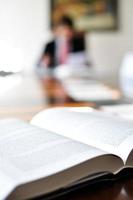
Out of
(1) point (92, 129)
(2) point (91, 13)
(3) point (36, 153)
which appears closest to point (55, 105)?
(1) point (92, 129)

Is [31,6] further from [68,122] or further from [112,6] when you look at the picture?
[68,122]

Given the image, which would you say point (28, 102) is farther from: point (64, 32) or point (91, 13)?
point (91, 13)

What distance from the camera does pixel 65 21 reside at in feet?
13.1

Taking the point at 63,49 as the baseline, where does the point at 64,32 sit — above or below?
above

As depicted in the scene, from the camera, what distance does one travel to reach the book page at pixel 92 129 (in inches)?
20.5

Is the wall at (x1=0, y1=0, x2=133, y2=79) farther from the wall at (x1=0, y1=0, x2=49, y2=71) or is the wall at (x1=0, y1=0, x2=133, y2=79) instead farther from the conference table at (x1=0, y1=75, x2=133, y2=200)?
the conference table at (x1=0, y1=75, x2=133, y2=200)

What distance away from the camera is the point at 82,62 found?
3754 millimetres

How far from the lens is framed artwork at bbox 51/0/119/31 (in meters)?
4.14

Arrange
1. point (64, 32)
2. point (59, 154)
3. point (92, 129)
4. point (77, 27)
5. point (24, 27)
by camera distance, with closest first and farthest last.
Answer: point (59, 154) < point (92, 129) < point (64, 32) < point (24, 27) < point (77, 27)

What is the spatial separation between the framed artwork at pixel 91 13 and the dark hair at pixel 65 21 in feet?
0.16

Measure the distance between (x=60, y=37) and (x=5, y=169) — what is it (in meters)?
3.37

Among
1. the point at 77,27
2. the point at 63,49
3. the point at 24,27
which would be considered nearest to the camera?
the point at 63,49

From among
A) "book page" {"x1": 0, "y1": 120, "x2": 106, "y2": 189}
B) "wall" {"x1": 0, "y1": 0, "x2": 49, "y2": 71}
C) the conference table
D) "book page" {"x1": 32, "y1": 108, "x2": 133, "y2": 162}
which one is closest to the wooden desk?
the conference table

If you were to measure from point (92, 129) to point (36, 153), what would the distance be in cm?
14
